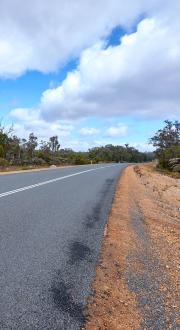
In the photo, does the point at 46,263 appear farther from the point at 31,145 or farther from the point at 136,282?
the point at 31,145

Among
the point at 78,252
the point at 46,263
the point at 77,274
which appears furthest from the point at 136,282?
the point at 78,252

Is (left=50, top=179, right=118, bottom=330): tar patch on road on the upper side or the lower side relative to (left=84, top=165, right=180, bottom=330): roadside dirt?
upper

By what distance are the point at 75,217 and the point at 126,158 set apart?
15954 cm

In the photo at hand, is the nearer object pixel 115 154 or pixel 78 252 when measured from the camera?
pixel 78 252

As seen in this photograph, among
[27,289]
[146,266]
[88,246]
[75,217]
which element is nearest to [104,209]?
[75,217]

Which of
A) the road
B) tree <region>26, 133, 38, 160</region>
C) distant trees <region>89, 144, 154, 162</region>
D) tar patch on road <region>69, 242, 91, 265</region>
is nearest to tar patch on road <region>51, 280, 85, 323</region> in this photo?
the road

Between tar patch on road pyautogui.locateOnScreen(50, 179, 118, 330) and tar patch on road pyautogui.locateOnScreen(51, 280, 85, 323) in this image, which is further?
tar patch on road pyautogui.locateOnScreen(50, 179, 118, 330)

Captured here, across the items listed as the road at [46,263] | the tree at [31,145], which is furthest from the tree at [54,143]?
the road at [46,263]

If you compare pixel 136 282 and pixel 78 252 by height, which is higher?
pixel 78 252

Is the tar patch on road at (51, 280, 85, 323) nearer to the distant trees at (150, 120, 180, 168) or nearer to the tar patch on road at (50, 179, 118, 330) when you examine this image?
the tar patch on road at (50, 179, 118, 330)

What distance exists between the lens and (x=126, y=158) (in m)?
170

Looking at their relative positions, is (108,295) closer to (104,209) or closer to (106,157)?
(104,209)

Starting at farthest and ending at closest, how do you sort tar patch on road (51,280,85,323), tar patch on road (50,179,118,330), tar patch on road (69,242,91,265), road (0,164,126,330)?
tar patch on road (69,242,91,265) → tar patch on road (50,179,118,330) → tar patch on road (51,280,85,323) → road (0,164,126,330)

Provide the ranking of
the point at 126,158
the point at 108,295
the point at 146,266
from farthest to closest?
the point at 126,158
the point at 146,266
the point at 108,295
